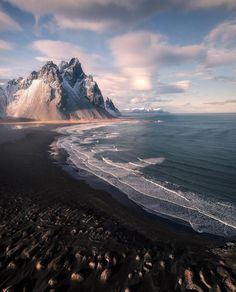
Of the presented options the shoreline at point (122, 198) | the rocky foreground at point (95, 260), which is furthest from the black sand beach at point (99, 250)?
the shoreline at point (122, 198)

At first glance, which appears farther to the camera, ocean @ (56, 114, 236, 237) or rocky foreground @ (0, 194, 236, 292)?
ocean @ (56, 114, 236, 237)

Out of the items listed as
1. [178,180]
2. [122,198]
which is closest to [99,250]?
[122,198]

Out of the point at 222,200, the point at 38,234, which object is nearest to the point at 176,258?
the point at 38,234

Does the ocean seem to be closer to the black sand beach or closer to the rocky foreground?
the black sand beach

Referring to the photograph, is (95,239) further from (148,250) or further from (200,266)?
(200,266)

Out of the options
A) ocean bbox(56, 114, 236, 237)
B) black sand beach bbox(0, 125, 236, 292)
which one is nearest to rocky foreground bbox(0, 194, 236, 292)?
black sand beach bbox(0, 125, 236, 292)

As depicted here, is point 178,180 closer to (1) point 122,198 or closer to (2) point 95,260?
(1) point 122,198

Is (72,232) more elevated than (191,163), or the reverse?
(72,232)
